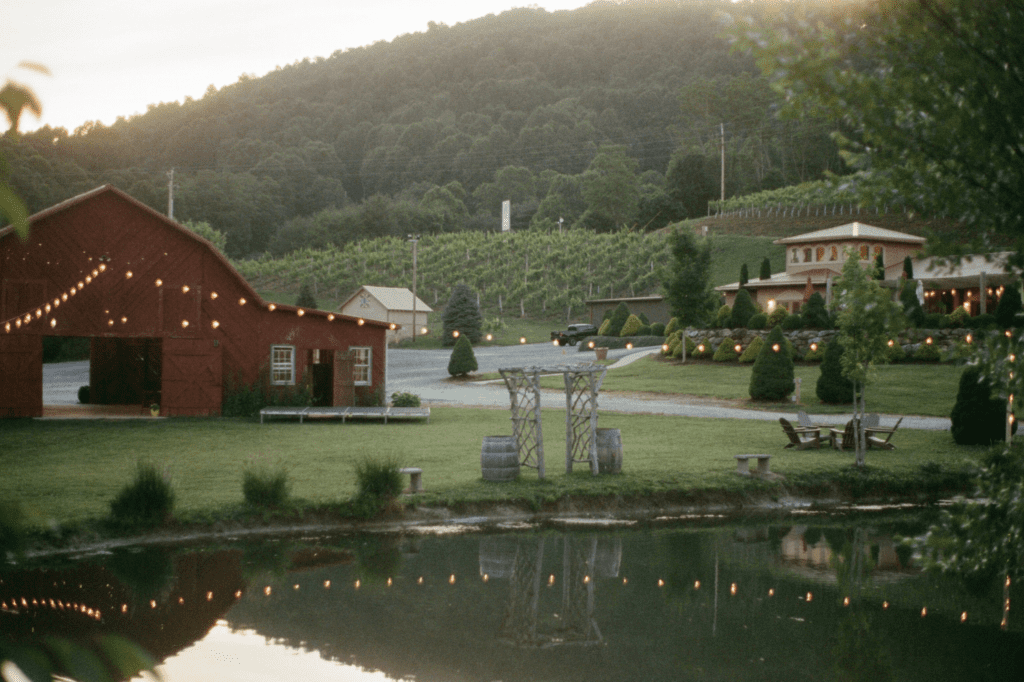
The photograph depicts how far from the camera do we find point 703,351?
4100 centimetres

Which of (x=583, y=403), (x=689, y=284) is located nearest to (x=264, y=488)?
(x=583, y=403)

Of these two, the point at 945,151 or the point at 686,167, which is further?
the point at 686,167

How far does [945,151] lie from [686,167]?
3581 inches

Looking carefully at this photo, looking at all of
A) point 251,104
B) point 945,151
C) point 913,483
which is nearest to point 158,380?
point 913,483

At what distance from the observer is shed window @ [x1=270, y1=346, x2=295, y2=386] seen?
26969mm

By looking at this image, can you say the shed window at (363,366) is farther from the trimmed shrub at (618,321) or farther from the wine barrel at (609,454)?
the trimmed shrub at (618,321)

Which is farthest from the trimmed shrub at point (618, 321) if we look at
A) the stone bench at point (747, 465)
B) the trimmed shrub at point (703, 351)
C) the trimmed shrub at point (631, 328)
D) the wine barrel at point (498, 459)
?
the wine barrel at point (498, 459)

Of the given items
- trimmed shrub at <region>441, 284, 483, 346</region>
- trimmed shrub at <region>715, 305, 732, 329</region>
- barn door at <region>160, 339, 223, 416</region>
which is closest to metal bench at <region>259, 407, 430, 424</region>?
barn door at <region>160, 339, 223, 416</region>

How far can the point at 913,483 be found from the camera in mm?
16438

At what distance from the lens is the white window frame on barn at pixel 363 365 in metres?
28.5

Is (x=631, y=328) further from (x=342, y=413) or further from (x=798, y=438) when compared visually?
(x=798, y=438)

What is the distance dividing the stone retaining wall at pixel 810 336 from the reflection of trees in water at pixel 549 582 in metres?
25.4

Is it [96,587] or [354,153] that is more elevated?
[354,153]

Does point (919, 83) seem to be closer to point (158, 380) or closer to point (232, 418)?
point (232, 418)
